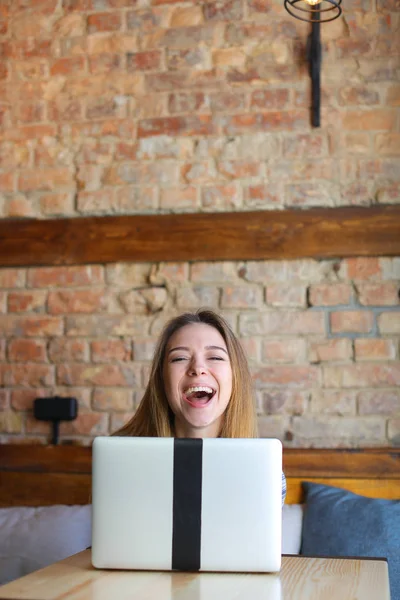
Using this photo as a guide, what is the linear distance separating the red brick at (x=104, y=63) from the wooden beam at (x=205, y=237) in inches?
23.8

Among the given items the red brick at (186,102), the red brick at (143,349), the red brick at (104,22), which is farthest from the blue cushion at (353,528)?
the red brick at (104,22)

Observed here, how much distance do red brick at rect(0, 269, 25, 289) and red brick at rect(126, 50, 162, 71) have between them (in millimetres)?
916

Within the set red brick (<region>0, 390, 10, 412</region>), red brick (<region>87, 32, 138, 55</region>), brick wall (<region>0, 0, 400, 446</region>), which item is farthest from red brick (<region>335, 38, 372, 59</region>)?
red brick (<region>0, 390, 10, 412</region>)

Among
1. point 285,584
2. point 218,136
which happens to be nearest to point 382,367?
point 218,136

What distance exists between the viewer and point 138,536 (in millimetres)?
1281

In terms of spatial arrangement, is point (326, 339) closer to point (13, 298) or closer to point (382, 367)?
point (382, 367)

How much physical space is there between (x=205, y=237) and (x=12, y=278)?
0.80 meters

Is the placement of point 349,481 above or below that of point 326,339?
below

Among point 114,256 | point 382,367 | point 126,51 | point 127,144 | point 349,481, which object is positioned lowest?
point 349,481

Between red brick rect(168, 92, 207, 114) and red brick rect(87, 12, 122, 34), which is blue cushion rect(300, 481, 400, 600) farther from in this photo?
red brick rect(87, 12, 122, 34)

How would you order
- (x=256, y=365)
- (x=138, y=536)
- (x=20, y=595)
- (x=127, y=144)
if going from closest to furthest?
(x=20, y=595), (x=138, y=536), (x=256, y=365), (x=127, y=144)

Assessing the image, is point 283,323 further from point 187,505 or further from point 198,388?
point 187,505

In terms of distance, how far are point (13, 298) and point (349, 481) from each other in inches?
57.3

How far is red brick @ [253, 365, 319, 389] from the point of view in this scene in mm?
2670
